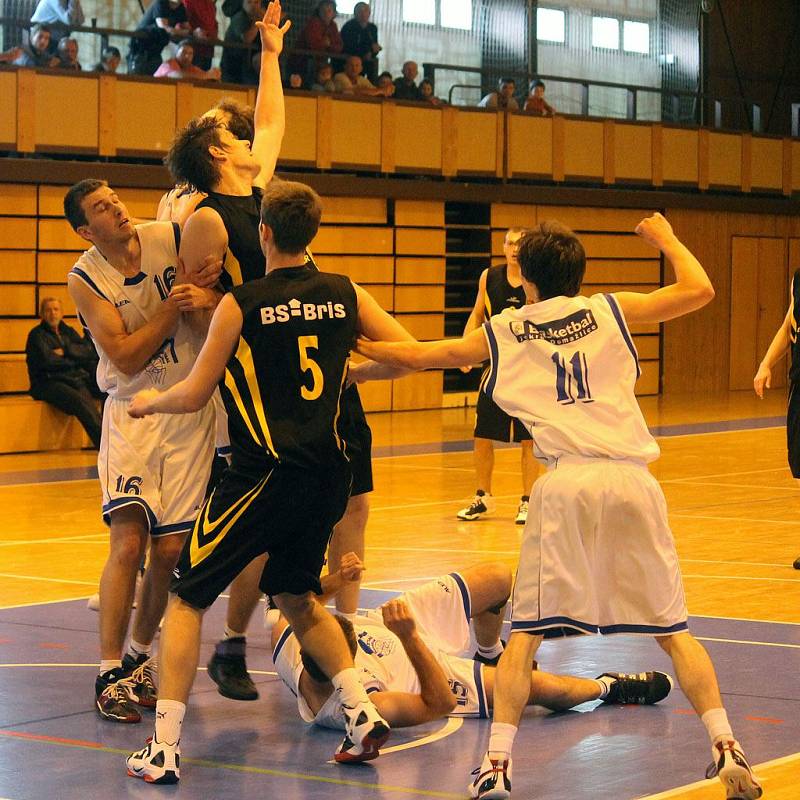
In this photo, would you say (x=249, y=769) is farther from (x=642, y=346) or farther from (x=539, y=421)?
(x=642, y=346)

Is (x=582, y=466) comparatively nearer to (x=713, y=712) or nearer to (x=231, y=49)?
(x=713, y=712)

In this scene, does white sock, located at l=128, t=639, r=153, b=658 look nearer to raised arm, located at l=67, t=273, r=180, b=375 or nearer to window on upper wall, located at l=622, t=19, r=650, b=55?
raised arm, located at l=67, t=273, r=180, b=375

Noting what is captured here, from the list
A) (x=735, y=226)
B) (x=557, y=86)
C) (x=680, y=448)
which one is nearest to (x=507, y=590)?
(x=680, y=448)

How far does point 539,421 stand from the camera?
13.3 feet

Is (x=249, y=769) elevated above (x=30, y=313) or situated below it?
below

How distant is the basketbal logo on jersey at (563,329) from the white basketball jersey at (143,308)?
1354 millimetres

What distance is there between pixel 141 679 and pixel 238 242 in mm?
1456

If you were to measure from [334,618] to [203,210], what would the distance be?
138 cm

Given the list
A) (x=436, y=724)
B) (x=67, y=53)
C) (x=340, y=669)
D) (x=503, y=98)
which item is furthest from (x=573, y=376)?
(x=503, y=98)

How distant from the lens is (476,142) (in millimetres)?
18859

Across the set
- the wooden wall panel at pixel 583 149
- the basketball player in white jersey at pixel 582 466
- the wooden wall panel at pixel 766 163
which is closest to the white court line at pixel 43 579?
the basketball player in white jersey at pixel 582 466

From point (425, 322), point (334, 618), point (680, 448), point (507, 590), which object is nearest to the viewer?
point (334, 618)

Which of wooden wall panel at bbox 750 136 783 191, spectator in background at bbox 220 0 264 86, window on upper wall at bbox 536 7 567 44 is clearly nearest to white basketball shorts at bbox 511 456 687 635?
spectator in background at bbox 220 0 264 86

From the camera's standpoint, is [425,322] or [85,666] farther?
[425,322]
